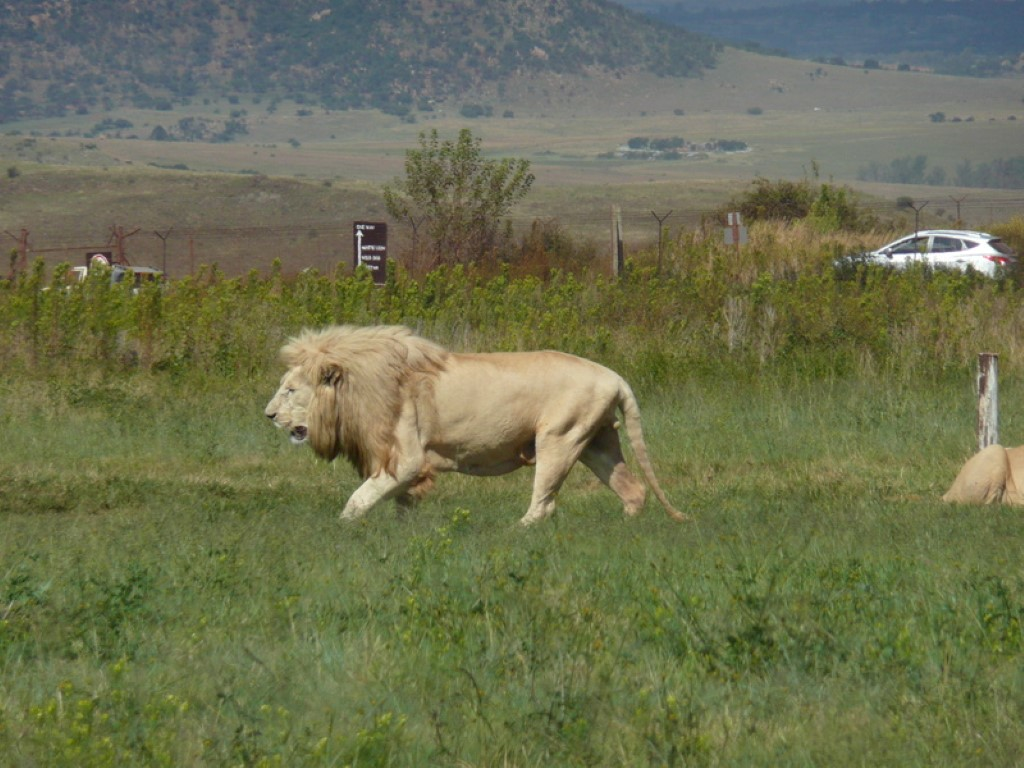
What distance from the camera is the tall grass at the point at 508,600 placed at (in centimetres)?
568

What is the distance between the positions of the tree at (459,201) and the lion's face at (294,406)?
761 inches

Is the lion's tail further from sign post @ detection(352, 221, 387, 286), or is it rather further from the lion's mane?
sign post @ detection(352, 221, 387, 286)

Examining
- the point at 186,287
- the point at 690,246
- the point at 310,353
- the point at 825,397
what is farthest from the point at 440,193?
the point at 310,353

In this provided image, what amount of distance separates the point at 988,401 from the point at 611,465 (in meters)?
3.85

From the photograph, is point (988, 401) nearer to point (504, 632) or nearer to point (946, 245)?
point (504, 632)

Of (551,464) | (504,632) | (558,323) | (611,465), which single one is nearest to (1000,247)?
(558,323)

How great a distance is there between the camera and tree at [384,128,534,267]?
1236 inches

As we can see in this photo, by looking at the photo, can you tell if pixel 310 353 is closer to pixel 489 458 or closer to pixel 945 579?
pixel 489 458

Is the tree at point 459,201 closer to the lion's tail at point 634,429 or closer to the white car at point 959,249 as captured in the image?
the white car at point 959,249

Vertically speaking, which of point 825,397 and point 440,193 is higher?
point 440,193

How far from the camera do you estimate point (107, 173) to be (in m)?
92.9

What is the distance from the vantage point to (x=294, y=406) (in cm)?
1173

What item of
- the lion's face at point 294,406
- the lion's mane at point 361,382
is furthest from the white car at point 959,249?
the lion's face at point 294,406

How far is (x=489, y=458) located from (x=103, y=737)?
6.43 meters
